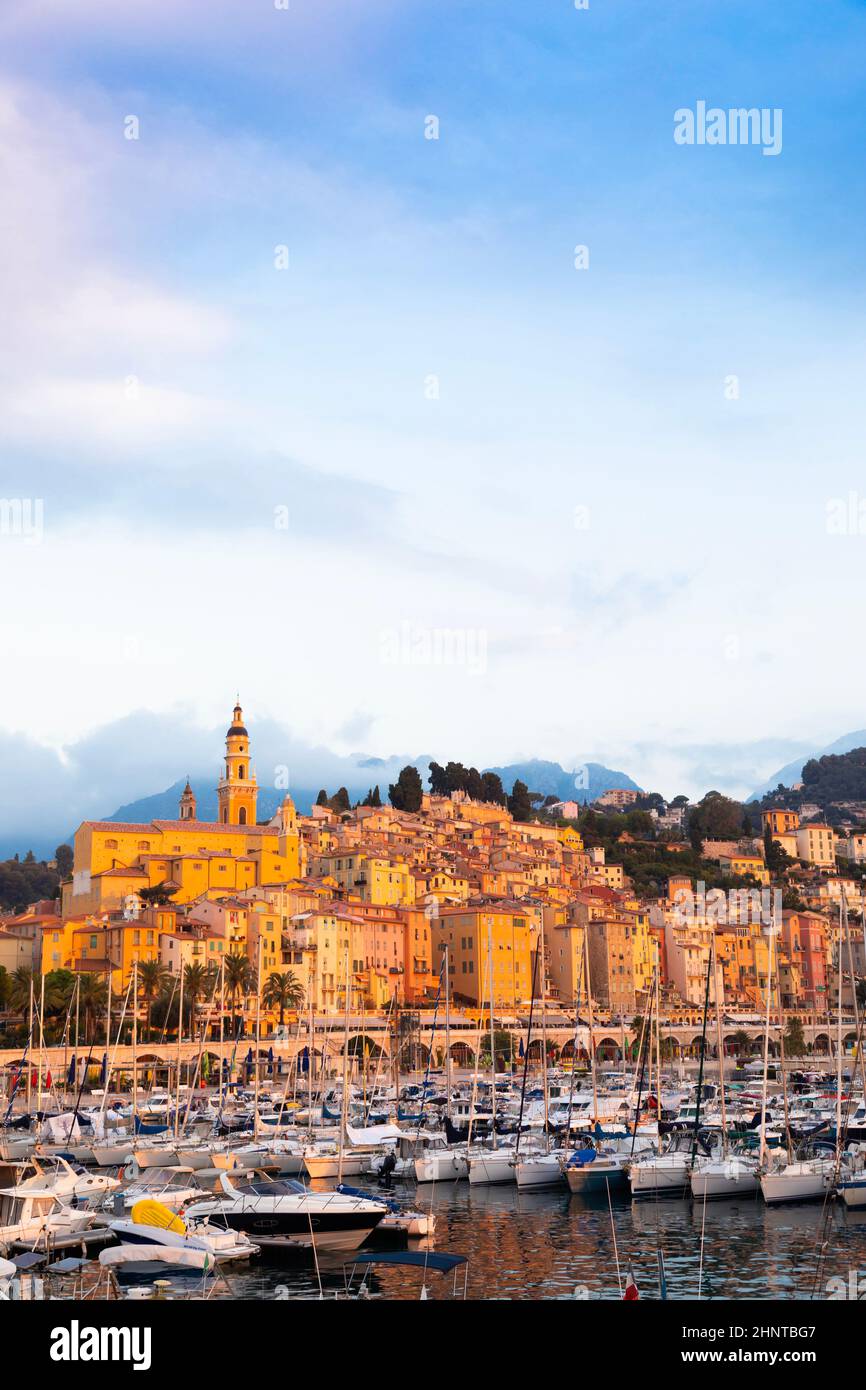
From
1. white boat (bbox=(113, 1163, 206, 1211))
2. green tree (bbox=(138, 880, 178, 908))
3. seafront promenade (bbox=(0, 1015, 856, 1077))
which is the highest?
green tree (bbox=(138, 880, 178, 908))

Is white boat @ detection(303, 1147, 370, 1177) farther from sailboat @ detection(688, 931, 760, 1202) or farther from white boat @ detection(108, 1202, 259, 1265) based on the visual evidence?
white boat @ detection(108, 1202, 259, 1265)

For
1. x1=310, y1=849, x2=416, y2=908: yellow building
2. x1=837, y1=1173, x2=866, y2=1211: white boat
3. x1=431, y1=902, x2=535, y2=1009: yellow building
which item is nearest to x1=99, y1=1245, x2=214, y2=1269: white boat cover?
x1=837, y1=1173, x2=866, y2=1211: white boat

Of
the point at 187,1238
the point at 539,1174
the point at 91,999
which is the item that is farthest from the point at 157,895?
the point at 187,1238

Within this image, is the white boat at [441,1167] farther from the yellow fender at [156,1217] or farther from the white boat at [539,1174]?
the yellow fender at [156,1217]

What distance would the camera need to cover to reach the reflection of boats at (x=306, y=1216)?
101ft

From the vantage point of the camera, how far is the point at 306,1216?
31.0 metres

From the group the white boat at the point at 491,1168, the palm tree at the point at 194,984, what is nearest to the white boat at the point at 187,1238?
the white boat at the point at 491,1168

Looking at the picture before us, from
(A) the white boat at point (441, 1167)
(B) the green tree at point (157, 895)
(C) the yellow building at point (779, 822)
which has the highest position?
(C) the yellow building at point (779, 822)

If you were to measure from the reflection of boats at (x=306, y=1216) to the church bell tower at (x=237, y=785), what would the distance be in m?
95.4

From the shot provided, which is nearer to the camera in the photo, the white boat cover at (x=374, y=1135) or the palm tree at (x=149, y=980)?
the white boat cover at (x=374, y=1135)

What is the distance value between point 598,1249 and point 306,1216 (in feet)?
21.6

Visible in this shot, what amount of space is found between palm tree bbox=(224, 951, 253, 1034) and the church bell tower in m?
32.7

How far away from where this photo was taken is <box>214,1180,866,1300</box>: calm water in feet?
88.1

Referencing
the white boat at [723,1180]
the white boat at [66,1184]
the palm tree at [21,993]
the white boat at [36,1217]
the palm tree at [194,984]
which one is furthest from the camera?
the palm tree at [194,984]
